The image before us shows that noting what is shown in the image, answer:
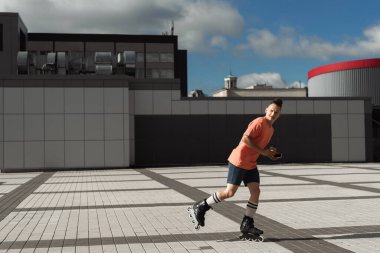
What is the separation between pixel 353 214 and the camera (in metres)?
9.28

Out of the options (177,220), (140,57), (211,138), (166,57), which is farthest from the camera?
(166,57)

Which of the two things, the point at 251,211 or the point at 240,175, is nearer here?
the point at 240,175

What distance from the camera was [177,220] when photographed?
8914 mm

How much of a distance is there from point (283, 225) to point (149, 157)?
20.2 metres

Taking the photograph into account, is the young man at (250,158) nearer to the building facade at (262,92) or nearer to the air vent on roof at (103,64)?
the air vent on roof at (103,64)

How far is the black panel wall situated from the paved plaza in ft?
43.0

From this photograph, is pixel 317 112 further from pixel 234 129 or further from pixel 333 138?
pixel 234 129

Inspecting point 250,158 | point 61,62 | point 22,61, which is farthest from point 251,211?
point 61,62

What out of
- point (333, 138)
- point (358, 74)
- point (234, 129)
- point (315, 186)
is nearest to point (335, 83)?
point (358, 74)

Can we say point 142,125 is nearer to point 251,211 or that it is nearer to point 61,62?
point 61,62

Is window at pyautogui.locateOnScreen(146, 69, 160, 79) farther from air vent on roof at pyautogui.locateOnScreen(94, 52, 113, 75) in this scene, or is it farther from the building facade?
air vent on roof at pyautogui.locateOnScreen(94, 52, 113, 75)

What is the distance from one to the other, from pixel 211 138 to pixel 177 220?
19.8 metres

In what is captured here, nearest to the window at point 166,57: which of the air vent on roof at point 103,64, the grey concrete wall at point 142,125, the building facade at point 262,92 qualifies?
the building facade at point 262,92

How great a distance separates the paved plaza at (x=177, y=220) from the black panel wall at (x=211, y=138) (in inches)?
516
